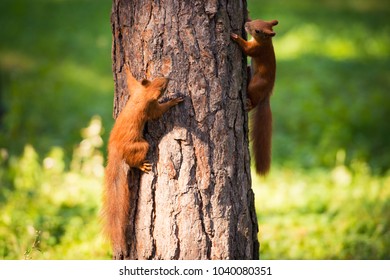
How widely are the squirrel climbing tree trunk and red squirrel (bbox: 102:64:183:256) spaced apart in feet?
0.21

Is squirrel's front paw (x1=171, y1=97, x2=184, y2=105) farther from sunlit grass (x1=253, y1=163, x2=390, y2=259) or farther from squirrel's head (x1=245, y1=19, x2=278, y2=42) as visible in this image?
sunlit grass (x1=253, y1=163, x2=390, y2=259)

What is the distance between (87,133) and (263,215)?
1.79 m

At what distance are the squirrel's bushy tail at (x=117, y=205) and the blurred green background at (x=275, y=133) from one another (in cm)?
50

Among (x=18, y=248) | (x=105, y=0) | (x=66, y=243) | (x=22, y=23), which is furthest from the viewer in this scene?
(x=105, y=0)

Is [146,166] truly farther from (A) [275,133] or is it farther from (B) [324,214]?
(A) [275,133]

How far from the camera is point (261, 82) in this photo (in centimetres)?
374

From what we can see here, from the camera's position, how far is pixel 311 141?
7309 millimetres

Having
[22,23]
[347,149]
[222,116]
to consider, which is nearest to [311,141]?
[347,149]

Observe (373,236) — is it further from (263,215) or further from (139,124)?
(139,124)

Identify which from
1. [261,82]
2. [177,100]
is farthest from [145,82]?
[261,82]

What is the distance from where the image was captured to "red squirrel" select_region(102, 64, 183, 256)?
10.5 ft

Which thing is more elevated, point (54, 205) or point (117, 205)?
point (54, 205)

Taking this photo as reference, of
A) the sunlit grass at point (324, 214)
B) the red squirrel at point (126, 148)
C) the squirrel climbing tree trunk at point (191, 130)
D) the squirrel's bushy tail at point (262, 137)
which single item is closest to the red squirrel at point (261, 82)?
the squirrel's bushy tail at point (262, 137)

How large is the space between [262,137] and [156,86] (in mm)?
1097
